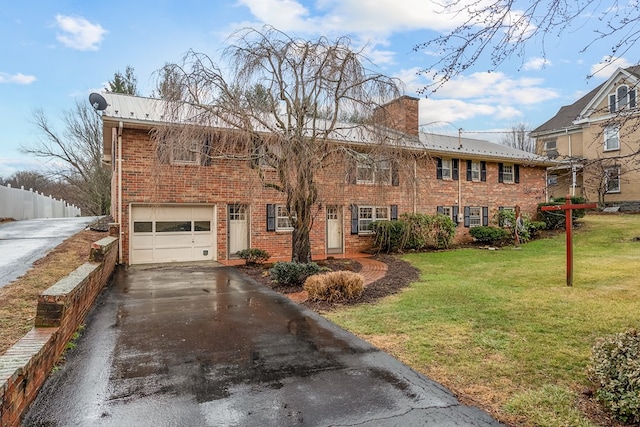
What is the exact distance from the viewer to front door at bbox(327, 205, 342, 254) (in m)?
14.9

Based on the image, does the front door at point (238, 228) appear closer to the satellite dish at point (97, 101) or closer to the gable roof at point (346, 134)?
the gable roof at point (346, 134)

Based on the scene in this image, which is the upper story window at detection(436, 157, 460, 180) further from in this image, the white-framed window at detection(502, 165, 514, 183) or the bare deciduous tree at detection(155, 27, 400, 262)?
the bare deciduous tree at detection(155, 27, 400, 262)

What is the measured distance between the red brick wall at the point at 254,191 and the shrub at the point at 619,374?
18.5ft

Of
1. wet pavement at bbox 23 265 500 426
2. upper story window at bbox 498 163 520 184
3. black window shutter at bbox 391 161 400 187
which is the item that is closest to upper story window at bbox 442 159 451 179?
upper story window at bbox 498 163 520 184

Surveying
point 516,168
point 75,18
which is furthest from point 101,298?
point 516,168

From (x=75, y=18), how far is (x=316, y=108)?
758 centimetres

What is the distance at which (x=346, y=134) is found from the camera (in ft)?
33.6

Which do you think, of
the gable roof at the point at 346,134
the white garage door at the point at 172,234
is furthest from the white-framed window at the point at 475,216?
the white garage door at the point at 172,234

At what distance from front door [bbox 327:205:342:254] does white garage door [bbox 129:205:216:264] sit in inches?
179

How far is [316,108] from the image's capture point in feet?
29.2

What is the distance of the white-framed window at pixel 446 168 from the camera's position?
16562mm

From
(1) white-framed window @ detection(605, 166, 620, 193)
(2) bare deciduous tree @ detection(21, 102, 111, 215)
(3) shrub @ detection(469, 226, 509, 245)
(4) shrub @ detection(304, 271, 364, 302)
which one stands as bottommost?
(4) shrub @ detection(304, 271, 364, 302)

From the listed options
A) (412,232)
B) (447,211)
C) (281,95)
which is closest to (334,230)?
(412,232)

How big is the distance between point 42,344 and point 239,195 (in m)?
9.47
